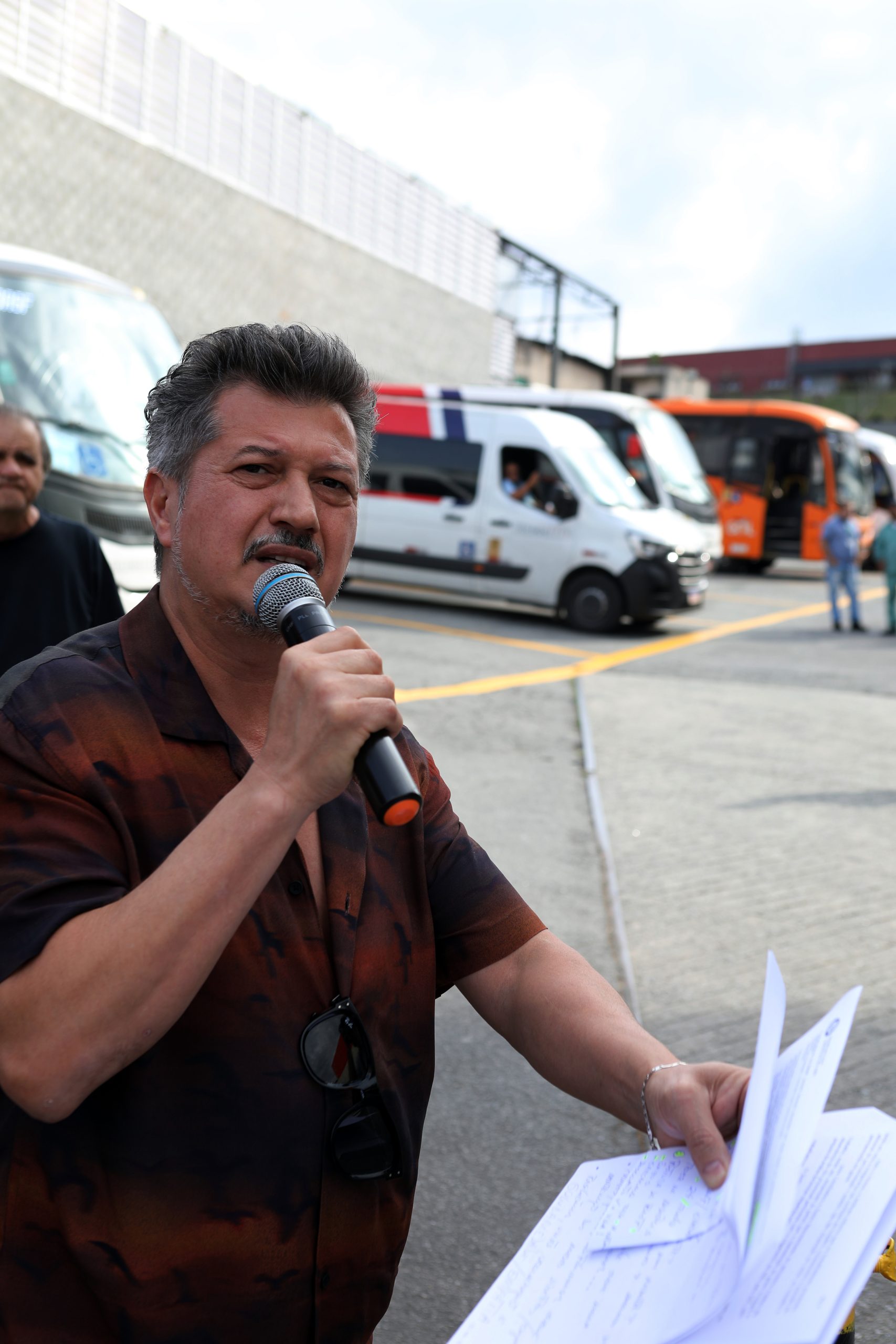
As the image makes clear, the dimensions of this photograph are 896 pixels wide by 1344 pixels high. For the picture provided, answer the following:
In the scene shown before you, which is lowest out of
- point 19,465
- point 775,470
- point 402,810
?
point 402,810

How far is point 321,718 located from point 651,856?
5.18 metres

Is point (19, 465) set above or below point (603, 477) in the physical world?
below

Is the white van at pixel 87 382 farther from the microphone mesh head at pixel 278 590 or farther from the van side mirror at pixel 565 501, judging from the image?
the microphone mesh head at pixel 278 590

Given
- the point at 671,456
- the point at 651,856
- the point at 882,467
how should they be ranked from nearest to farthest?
the point at 651,856 < the point at 671,456 < the point at 882,467

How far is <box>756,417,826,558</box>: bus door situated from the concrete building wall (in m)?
8.21

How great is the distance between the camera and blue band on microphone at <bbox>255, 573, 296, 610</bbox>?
1525mm

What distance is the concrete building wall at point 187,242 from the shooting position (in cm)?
1748

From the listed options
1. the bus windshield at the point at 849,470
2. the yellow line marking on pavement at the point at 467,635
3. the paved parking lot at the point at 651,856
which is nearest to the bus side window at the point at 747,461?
the bus windshield at the point at 849,470

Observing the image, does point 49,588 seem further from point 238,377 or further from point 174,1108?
point 174,1108

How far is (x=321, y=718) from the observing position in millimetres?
1247

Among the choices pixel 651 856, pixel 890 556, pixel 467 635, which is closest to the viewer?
pixel 651 856

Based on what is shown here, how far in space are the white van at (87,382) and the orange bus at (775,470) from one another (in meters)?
16.0

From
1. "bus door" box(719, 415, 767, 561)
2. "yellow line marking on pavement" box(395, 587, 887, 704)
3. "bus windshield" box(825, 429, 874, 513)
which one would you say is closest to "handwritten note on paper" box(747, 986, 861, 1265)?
"yellow line marking on pavement" box(395, 587, 887, 704)

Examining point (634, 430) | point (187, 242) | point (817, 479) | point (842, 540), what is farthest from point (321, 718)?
point (817, 479)
